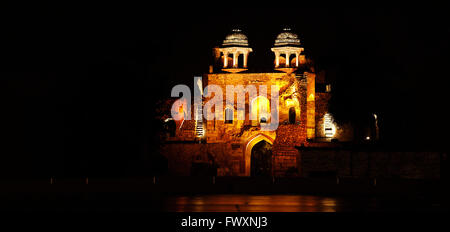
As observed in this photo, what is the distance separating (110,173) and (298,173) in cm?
967

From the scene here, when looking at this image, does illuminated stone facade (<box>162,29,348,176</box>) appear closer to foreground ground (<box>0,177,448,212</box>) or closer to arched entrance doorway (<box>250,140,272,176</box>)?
arched entrance doorway (<box>250,140,272,176</box>)

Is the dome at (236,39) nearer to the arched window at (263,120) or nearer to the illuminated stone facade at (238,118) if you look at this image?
the illuminated stone facade at (238,118)

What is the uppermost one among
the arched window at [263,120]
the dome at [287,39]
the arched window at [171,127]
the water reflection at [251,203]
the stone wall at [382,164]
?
the dome at [287,39]

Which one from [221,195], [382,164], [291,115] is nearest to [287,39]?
[291,115]

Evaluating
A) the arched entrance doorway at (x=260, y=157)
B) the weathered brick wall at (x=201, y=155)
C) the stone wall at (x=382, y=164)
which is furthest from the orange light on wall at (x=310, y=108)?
the stone wall at (x=382, y=164)

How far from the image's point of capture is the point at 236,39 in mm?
40156

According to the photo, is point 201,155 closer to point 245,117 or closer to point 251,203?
point 245,117

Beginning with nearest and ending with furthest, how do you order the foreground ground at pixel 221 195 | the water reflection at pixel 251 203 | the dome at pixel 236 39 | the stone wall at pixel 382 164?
the water reflection at pixel 251 203, the foreground ground at pixel 221 195, the stone wall at pixel 382 164, the dome at pixel 236 39

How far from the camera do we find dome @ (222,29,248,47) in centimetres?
4000

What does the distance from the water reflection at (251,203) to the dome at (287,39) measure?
1546 cm

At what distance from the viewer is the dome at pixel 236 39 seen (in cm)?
4000

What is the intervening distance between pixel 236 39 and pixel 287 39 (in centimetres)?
281

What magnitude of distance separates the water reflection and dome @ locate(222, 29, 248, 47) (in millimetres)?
15986
